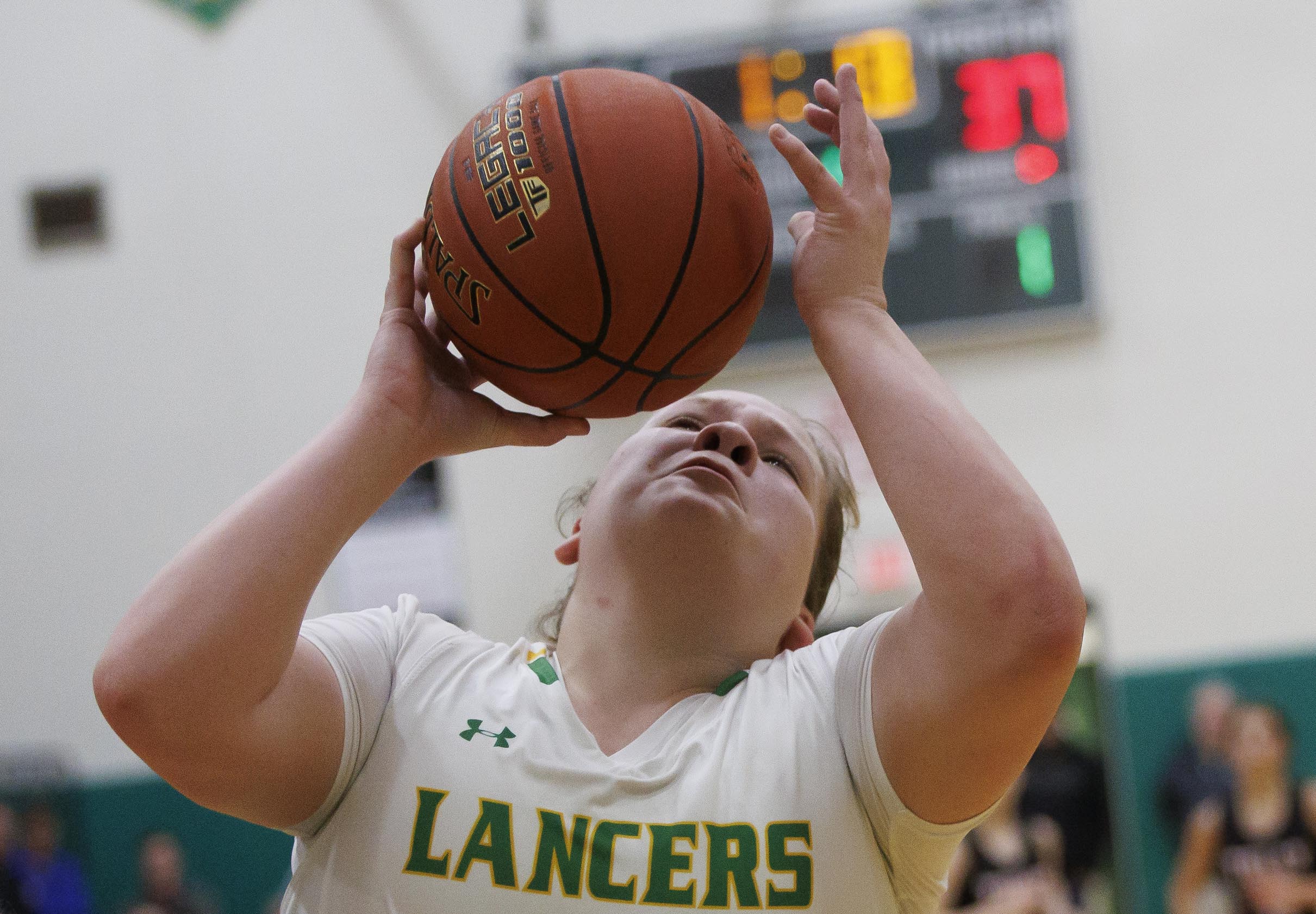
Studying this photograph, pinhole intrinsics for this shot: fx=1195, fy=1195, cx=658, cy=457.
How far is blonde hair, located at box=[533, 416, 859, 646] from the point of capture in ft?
5.47

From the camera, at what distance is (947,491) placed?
3.54 ft

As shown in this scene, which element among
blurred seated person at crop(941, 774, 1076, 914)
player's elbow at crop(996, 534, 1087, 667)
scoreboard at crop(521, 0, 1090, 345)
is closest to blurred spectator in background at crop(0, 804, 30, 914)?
blurred seated person at crop(941, 774, 1076, 914)

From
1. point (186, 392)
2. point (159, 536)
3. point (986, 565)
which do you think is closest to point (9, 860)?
point (159, 536)

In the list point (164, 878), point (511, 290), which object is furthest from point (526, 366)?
point (164, 878)

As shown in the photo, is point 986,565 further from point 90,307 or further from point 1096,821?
point 90,307

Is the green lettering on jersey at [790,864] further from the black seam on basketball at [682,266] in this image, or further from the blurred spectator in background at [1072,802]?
the blurred spectator in background at [1072,802]

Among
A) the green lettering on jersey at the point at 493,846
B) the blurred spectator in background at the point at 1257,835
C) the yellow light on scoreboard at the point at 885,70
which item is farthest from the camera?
the yellow light on scoreboard at the point at 885,70

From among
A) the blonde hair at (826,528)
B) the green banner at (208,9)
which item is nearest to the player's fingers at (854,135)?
the blonde hair at (826,528)

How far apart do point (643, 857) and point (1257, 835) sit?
11.7 feet

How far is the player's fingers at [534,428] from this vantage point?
1.41m

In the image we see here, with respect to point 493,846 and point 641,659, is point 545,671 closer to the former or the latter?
point 641,659

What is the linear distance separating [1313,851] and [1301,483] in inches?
48.7

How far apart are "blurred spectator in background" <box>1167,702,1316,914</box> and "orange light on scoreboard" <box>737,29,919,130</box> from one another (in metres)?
2.43

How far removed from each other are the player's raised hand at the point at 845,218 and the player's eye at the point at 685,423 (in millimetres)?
271
